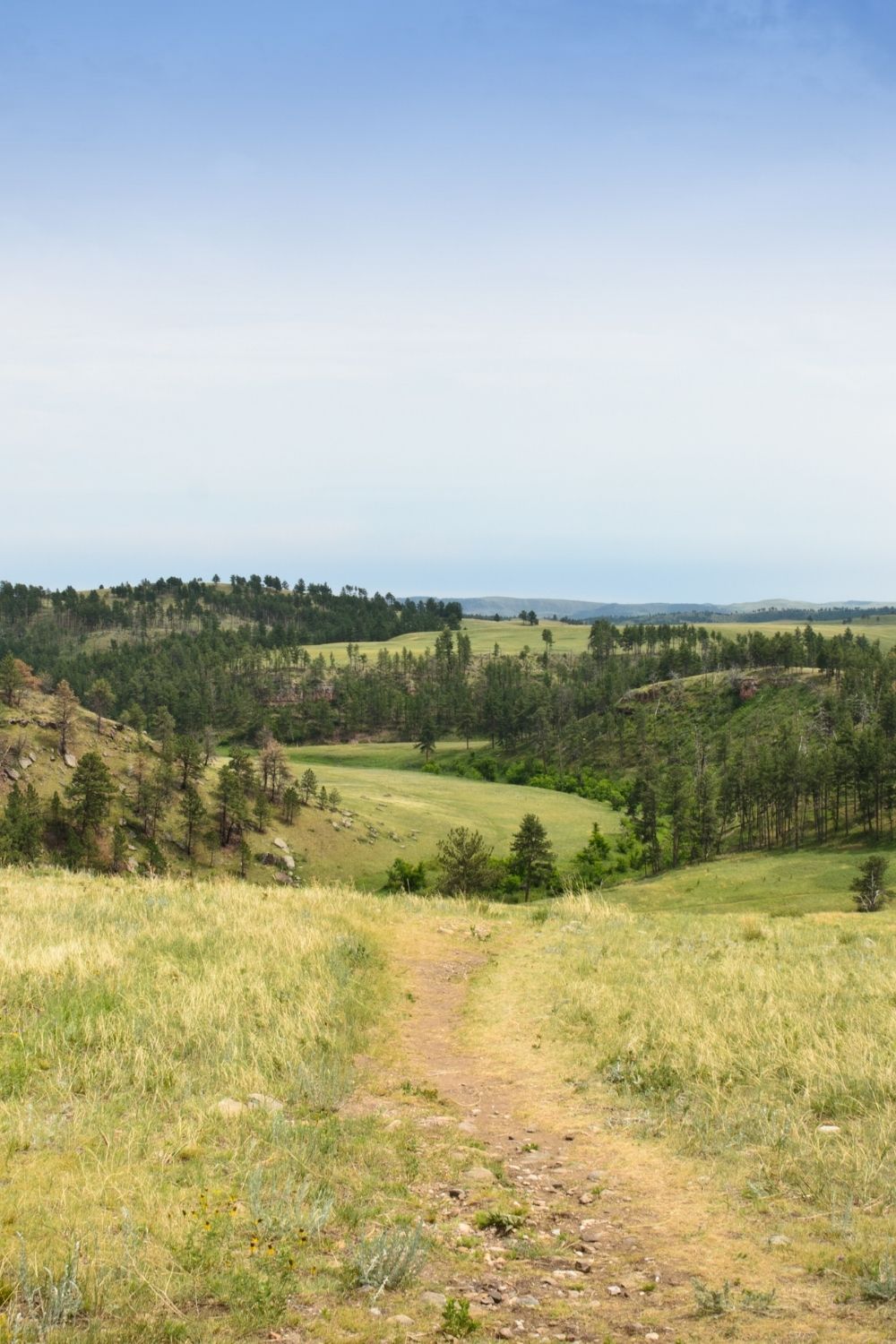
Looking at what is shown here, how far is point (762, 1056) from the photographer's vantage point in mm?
11805

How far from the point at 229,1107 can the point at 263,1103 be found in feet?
1.61

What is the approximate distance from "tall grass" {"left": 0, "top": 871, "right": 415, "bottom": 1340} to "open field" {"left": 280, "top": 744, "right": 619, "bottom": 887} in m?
79.8

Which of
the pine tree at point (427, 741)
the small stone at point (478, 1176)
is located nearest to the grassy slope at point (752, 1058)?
the small stone at point (478, 1176)

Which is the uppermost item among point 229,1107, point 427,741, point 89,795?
point 229,1107

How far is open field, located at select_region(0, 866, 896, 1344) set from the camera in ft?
20.7

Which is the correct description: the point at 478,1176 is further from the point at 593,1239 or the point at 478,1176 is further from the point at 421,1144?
the point at 593,1239

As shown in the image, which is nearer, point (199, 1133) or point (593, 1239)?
point (593, 1239)

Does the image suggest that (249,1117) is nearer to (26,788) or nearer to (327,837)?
(26,788)

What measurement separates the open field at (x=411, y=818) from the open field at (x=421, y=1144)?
8015cm

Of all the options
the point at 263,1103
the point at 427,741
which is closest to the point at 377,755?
the point at 427,741

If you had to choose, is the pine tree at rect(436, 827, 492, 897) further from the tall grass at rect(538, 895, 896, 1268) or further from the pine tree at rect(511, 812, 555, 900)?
the tall grass at rect(538, 895, 896, 1268)

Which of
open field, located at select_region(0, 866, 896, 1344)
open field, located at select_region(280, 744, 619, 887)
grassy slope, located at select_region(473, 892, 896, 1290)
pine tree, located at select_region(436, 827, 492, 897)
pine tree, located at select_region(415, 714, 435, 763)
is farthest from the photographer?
pine tree, located at select_region(415, 714, 435, 763)

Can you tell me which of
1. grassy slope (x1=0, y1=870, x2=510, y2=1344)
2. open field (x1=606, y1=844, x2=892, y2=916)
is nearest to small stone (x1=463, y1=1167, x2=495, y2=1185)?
grassy slope (x1=0, y1=870, x2=510, y2=1344)

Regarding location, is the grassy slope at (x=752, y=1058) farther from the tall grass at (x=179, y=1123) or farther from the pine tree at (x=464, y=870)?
the pine tree at (x=464, y=870)
